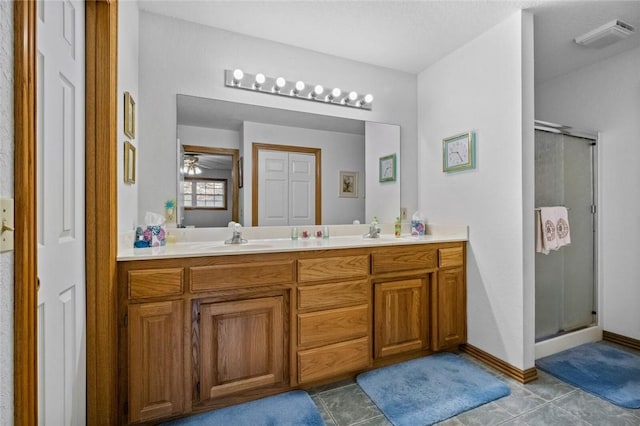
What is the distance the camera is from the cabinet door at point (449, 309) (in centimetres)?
224

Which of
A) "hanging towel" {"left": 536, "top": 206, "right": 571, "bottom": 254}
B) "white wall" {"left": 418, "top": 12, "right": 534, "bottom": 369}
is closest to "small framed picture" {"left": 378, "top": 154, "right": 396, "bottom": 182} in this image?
"white wall" {"left": 418, "top": 12, "right": 534, "bottom": 369}

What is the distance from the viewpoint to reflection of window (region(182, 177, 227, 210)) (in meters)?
2.12

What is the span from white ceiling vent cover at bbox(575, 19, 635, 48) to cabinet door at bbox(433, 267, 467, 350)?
185 centimetres

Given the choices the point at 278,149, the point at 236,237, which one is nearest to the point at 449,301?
the point at 236,237

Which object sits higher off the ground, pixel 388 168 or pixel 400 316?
pixel 388 168

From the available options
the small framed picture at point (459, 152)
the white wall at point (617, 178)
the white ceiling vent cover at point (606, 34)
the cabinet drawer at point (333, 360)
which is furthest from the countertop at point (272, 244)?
the white ceiling vent cover at point (606, 34)

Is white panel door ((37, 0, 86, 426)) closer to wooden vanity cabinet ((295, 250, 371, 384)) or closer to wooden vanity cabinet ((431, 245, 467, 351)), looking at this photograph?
wooden vanity cabinet ((295, 250, 371, 384))

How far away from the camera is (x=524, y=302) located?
198 cm

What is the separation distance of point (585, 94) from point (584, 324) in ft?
6.39

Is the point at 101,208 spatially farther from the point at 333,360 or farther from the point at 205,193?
the point at 333,360

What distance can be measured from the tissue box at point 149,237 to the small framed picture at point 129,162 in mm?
282

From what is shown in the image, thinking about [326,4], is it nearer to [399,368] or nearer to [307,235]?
[307,235]

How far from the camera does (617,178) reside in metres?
2.53

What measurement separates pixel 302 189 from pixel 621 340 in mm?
2754
